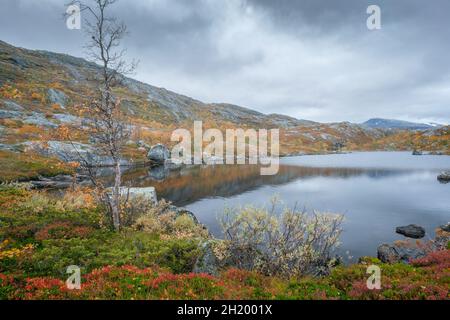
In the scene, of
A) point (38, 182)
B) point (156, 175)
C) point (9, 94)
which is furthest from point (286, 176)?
point (9, 94)

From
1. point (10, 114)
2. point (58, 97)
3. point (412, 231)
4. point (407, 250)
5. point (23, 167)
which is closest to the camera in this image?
point (407, 250)

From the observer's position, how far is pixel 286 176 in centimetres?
7062

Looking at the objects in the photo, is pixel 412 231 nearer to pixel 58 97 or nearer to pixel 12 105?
pixel 12 105

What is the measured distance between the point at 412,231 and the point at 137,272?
91.0ft

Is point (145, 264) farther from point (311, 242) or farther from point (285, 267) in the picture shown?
point (311, 242)

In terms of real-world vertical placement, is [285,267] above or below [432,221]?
above

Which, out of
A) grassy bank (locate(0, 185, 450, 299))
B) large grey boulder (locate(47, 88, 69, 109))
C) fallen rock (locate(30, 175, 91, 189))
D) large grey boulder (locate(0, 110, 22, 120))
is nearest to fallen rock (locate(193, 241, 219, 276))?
grassy bank (locate(0, 185, 450, 299))

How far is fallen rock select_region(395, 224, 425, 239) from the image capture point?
1040 inches

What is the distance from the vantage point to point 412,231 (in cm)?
2692

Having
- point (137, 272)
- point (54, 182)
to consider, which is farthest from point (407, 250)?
point (54, 182)

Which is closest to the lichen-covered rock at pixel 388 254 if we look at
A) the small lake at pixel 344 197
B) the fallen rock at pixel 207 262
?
the small lake at pixel 344 197

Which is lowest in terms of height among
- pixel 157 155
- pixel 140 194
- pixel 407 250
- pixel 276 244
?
pixel 407 250
